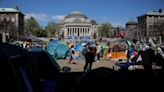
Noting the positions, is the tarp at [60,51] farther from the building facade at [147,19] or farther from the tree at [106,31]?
the tree at [106,31]

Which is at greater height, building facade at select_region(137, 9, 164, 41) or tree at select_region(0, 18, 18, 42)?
building facade at select_region(137, 9, 164, 41)

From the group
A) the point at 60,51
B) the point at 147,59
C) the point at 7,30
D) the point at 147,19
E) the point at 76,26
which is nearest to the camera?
the point at 147,59

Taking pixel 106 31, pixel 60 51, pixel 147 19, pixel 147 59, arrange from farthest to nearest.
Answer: pixel 106 31
pixel 147 19
pixel 60 51
pixel 147 59

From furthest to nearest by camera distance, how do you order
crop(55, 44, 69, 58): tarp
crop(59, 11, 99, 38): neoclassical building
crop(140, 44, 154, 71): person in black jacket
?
crop(59, 11, 99, 38): neoclassical building, crop(55, 44, 69, 58): tarp, crop(140, 44, 154, 71): person in black jacket

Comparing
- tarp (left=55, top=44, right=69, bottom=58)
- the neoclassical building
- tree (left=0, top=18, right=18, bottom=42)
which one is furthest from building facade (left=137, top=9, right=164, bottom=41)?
tarp (left=55, top=44, right=69, bottom=58)

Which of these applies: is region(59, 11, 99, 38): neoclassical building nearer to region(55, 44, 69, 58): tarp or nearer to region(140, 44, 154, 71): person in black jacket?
region(55, 44, 69, 58): tarp

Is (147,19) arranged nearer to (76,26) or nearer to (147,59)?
(76,26)

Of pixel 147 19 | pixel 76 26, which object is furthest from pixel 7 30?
pixel 76 26

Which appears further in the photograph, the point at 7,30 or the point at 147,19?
the point at 147,19

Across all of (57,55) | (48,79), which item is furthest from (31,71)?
(57,55)

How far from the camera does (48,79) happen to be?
5754 mm

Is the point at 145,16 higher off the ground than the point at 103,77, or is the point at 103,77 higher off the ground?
the point at 145,16

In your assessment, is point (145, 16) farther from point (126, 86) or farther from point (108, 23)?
point (126, 86)

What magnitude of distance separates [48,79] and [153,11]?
12547 centimetres
